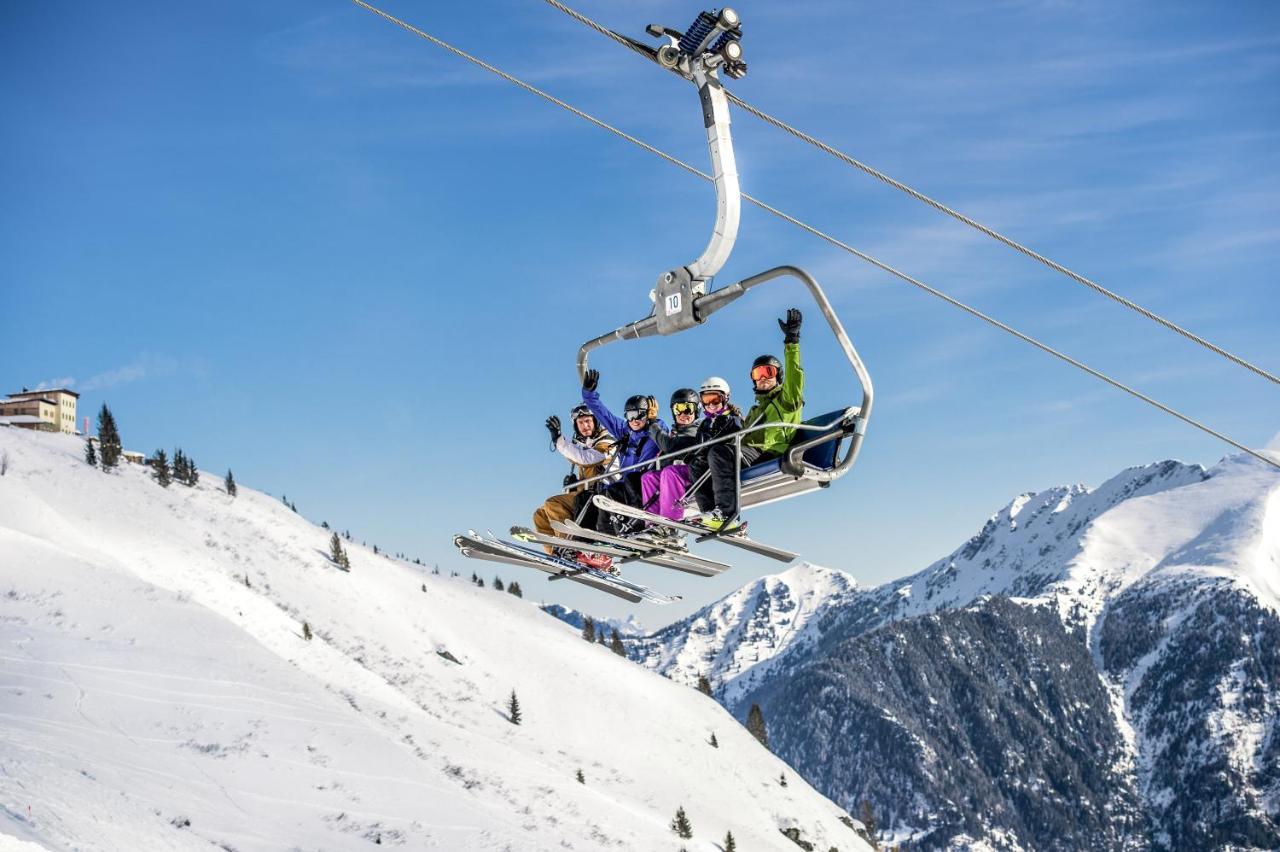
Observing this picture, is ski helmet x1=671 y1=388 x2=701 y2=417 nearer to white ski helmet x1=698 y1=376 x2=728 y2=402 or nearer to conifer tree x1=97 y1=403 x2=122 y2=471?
white ski helmet x1=698 y1=376 x2=728 y2=402

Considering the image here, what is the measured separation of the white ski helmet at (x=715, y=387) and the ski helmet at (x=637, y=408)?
1729 mm

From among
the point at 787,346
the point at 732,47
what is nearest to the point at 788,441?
the point at 787,346

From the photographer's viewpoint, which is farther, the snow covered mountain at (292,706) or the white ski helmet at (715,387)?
the snow covered mountain at (292,706)

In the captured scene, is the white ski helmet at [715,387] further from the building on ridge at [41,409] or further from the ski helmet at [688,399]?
the building on ridge at [41,409]

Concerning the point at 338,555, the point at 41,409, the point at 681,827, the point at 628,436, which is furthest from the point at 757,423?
the point at 41,409

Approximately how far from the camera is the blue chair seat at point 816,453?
44.8 ft

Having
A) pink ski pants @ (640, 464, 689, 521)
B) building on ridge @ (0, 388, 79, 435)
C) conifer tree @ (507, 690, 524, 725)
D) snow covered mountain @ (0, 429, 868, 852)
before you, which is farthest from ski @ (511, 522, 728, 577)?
building on ridge @ (0, 388, 79, 435)

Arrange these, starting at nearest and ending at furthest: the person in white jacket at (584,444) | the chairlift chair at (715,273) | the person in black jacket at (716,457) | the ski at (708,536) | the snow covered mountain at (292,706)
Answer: the chairlift chair at (715,273), the person in black jacket at (716,457), the ski at (708,536), the person in white jacket at (584,444), the snow covered mountain at (292,706)

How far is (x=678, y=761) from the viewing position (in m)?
106

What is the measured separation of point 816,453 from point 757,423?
1074 mm

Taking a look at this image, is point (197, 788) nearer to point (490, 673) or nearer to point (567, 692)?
point (490, 673)

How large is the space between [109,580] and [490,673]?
4206cm

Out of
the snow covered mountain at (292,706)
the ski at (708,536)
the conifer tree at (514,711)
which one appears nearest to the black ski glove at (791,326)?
the ski at (708,536)

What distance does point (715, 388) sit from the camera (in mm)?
15695
